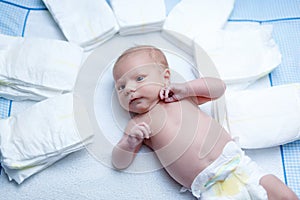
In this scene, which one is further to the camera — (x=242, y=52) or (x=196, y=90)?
(x=242, y=52)

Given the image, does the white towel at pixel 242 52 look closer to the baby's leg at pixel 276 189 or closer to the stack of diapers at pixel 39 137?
the baby's leg at pixel 276 189

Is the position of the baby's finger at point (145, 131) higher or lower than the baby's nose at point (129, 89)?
lower

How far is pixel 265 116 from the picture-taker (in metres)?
1.18

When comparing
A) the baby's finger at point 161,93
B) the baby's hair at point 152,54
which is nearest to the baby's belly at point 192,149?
the baby's finger at point 161,93

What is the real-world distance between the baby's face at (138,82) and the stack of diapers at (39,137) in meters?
0.14

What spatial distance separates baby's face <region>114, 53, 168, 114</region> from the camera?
1.14 meters

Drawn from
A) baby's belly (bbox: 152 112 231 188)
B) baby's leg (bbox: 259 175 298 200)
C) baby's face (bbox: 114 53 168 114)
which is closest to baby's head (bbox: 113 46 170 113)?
baby's face (bbox: 114 53 168 114)

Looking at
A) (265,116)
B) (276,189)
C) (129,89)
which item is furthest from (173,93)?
(276,189)

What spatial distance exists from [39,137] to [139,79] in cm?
33

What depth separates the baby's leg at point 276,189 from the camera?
1062 mm

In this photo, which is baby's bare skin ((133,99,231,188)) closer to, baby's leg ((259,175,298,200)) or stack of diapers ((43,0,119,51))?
baby's leg ((259,175,298,200))

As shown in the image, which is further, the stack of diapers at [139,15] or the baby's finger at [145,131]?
the stack of diapers at [139,15]

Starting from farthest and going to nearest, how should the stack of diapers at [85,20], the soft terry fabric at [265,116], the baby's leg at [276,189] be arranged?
the stack of diapers at [85,20] → the soft terry fabric at [265,116] → the baby's leg at [276,189]

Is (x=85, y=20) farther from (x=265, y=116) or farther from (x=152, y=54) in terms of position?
(x=265, y=116)
